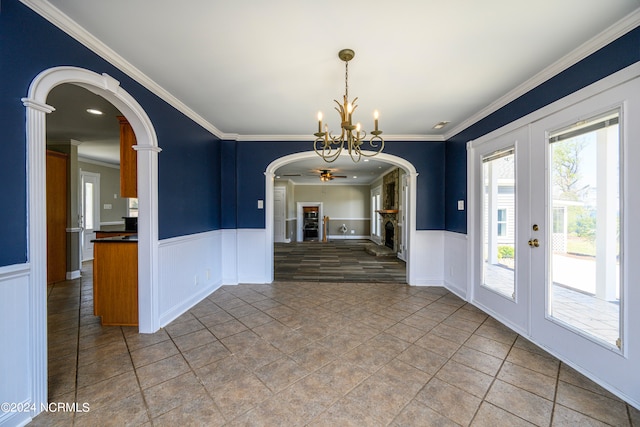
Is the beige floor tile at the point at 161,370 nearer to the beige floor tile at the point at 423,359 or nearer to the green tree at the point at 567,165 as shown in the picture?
the beige floor tile at the point at 423,359

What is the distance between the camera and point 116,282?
2.78 meters

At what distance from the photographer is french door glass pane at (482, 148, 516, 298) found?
2.76 m

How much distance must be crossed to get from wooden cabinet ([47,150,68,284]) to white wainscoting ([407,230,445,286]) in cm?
606

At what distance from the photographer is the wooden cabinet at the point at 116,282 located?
Answer: 2746 millimetres

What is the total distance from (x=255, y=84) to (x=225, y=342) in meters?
2.51

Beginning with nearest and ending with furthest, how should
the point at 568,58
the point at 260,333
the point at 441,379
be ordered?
the point at 441,379 → the point at 568,58 → the point at 260,333

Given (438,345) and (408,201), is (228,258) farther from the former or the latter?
(438,345)

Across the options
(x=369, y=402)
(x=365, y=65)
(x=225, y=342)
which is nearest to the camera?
(x=369, y=402)

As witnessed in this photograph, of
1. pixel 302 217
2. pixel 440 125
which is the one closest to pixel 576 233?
pixel 440 125

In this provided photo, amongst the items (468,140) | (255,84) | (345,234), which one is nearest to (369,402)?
(255,84)

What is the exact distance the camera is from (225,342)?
2.41 metres

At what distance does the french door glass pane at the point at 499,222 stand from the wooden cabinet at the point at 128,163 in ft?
13.1

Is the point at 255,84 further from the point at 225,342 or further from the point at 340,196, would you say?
the point at 340,196

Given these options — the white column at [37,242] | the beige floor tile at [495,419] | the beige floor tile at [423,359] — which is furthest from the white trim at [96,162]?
the beige floor tile at [495,419]
